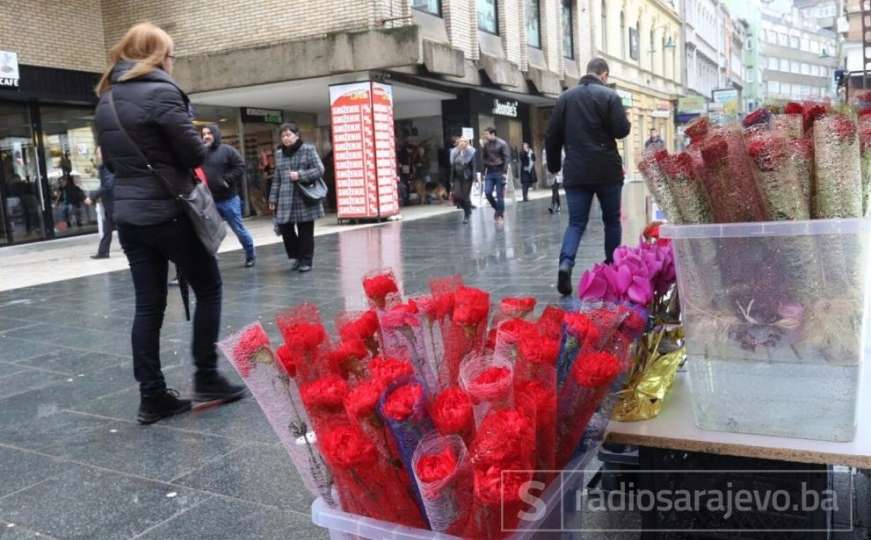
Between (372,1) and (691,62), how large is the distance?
38.9 m

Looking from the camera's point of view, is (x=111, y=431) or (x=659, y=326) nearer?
(x=659, y=326)

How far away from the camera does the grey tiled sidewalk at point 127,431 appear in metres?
2.54

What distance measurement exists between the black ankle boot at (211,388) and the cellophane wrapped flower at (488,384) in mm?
2672

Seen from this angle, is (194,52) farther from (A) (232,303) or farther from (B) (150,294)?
(B) (150,294)

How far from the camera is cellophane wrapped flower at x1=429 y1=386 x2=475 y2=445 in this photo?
1300mm

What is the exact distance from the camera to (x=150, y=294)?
3.46m

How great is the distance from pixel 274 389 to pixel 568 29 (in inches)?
1060

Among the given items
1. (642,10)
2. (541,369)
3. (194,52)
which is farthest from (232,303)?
(642,10)

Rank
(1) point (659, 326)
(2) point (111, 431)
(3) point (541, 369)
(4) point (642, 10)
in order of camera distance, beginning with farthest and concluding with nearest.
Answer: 1. (4) point (642, 10)
2. (2) point (111, 431)
3. (1) point (659, 326)
4. (3) point (541, 369)

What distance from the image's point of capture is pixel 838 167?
1551mm

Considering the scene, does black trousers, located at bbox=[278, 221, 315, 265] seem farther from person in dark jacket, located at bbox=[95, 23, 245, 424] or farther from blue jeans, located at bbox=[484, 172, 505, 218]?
blue jeans, located at bbox=[484, 172, 505, 218]

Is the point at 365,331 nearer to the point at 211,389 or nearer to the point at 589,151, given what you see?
the point at 211,389

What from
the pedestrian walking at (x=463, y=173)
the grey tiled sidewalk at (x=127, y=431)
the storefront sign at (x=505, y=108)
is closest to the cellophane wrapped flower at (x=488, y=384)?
the grey tiled sidewalk at (x=127, y=431)

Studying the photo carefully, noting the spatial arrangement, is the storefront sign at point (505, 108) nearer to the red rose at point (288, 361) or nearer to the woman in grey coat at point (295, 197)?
the woman in grey coat at point (295, 197)
